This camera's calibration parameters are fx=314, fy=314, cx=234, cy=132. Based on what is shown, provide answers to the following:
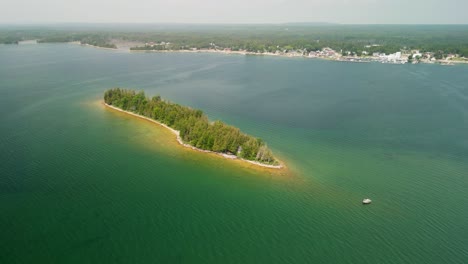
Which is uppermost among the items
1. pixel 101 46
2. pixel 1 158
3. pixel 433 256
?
pixel 101 46

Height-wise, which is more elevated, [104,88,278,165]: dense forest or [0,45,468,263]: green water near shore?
[104,88,278,165]: dense forest

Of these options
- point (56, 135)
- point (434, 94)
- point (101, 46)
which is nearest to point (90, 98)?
point (56, 135)

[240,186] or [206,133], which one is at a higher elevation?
[206,133]

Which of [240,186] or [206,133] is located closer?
[240,186]

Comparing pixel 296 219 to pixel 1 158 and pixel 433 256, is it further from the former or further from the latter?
pixel 1 158

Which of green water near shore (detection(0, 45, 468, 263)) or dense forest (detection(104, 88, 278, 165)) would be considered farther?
dense forest (detection(104, 88, 278, 165))
